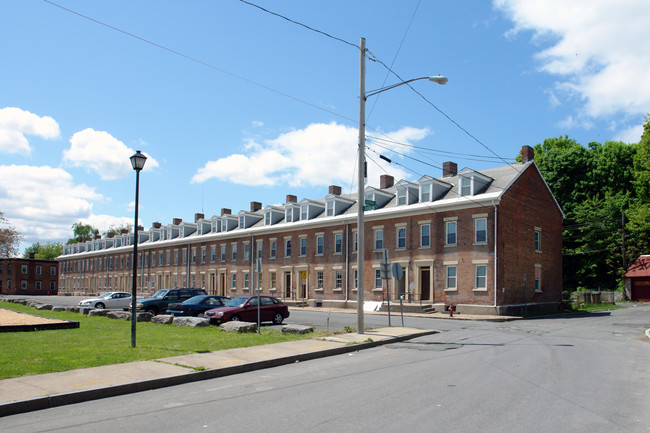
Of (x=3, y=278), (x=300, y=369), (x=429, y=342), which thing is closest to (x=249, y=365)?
(x=300, y=369)

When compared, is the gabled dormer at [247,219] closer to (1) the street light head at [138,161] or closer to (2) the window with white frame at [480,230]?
(2) the window with white frame at [480,230]

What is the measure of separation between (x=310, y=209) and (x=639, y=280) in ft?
113

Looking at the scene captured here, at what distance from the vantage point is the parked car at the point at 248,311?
21.5 metres

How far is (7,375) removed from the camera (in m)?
9.62

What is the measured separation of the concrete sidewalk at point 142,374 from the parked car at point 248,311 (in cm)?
693

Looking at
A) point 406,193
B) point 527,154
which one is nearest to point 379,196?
point 406,193

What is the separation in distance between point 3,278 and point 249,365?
3933 inches

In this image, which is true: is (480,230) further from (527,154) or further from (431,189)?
(527,154)

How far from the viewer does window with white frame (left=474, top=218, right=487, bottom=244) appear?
1316 inches

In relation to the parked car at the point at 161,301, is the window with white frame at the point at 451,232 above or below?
above

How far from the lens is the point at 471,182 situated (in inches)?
Answer: 1380

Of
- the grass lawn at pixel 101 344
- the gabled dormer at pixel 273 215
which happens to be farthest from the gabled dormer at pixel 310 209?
the grass lawn at pixel 101 344

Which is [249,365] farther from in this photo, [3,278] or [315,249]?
[3,278]

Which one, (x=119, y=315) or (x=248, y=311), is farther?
(x=119, y=315)
